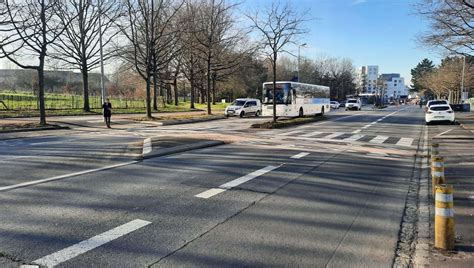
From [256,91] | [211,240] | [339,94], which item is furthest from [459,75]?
[211,240]

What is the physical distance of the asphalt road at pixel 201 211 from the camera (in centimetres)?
465

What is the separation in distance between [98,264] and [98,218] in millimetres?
1699

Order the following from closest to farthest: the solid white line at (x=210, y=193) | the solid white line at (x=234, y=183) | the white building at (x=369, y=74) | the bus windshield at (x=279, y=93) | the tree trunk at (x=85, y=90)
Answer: the solid white line at (x=210, y=193)
the solid white line at (x=234, y=183)
the bus windshield at (x=279, y=93)
the tree trunk at (x=85, y=90)
the white building at (x=369, y=74)

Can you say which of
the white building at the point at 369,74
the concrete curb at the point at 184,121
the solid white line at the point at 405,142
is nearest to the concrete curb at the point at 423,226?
the solid white line at the point at 405,142

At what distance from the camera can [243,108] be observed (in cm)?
4038

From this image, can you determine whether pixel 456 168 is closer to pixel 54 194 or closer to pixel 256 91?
pixel 54 194

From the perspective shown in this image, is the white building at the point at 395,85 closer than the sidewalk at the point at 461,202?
No

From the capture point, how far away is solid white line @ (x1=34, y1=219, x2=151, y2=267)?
437 centimetres

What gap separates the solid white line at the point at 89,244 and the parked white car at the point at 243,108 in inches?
1343

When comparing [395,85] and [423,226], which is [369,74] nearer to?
[395,85]

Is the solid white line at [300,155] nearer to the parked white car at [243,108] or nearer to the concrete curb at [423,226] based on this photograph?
the concrete curb at [423,226]

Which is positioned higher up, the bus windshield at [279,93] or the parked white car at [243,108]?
the bus windshield at [279,93]

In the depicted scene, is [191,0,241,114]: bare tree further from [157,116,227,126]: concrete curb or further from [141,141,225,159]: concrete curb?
[141,141,225,159]: concrete curb

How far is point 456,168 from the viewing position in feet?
34.4
